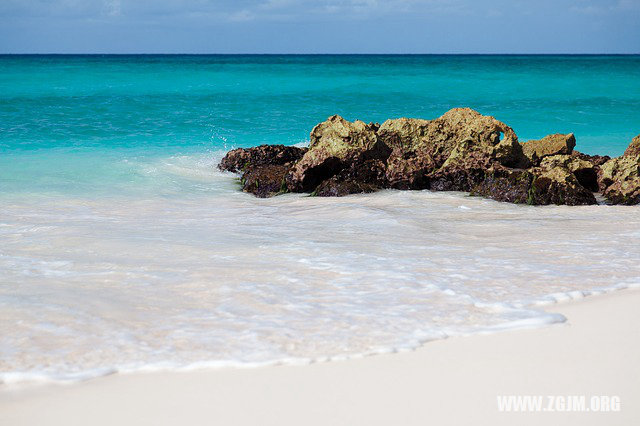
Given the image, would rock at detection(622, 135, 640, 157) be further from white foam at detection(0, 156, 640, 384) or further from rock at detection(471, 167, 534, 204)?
→ white foam at detection(0, 156, 640, 384)

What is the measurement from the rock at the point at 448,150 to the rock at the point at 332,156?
0.35 meters

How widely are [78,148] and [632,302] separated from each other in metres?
12.2

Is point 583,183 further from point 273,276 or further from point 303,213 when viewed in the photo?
point 273,276

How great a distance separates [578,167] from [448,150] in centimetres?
158

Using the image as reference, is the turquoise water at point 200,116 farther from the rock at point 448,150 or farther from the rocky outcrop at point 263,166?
the rock at point 448,150

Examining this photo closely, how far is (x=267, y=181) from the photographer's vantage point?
901 cm

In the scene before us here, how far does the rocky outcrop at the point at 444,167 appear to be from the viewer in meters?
8.00

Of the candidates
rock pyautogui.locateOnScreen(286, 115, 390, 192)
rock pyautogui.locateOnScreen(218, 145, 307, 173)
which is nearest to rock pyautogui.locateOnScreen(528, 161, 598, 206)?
rock pyautogui.locateOnScreen(286, 115, 390, 192)

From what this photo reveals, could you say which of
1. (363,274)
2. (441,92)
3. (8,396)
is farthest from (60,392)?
(441,92)

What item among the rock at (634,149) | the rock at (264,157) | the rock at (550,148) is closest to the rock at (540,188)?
the rock at (634,149)

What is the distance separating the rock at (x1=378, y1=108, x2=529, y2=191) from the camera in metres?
8.79

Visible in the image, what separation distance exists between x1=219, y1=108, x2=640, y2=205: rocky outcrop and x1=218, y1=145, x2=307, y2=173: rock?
2.06 feet

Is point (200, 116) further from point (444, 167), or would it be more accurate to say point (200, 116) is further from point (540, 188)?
point (540, 188)

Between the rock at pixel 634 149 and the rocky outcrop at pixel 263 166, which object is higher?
the rock at pixel 634 149
